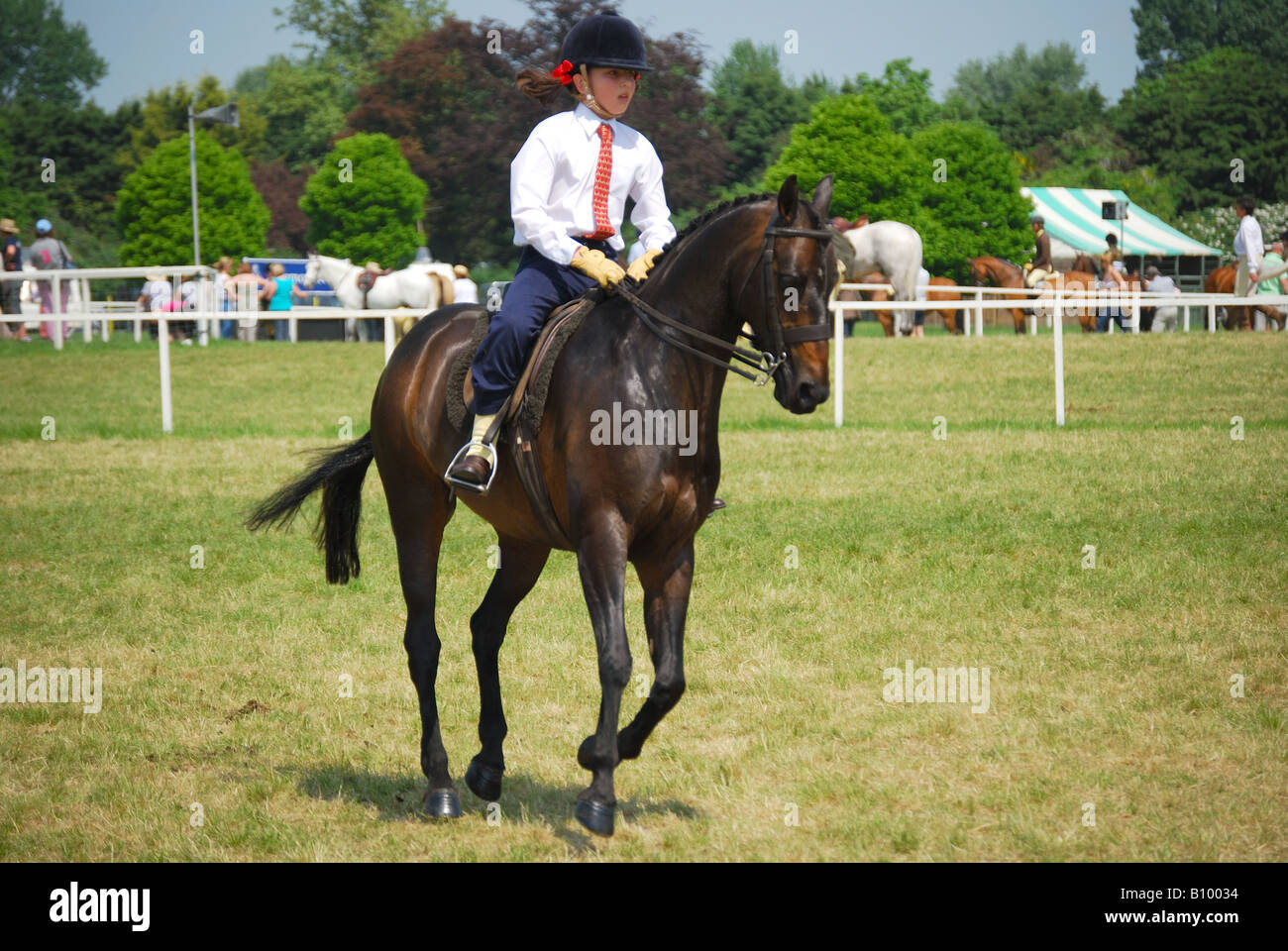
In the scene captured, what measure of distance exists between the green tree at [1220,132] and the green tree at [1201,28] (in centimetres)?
2020

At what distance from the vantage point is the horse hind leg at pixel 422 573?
598 cm

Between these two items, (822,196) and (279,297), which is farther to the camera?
(279,297)

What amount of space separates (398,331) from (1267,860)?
1108 inches

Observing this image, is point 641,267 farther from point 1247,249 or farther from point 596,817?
point 1247,249

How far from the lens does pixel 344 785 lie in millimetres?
5953

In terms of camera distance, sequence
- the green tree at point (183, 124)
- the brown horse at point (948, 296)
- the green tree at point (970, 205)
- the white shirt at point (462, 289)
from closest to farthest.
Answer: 1. the white shirt at point (462, 289)
2. the brown horse at point (948, 296)
3. the green tree at point (970, 205)
4. the green tree at point (183, 124)

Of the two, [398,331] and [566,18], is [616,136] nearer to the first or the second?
[398,331]

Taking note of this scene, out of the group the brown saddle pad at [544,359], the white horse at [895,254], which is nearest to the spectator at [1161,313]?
the white horse at [895,254]

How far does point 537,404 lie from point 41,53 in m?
102

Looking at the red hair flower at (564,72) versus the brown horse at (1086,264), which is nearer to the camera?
the red hair flower at (564,72)

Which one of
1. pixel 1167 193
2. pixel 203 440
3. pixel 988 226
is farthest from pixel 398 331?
pixel 1167 193

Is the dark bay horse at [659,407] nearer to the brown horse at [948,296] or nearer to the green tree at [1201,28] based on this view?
the brown horse at [948,296]

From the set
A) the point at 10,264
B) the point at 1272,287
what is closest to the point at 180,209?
the point at 10,264

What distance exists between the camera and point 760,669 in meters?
7.36
